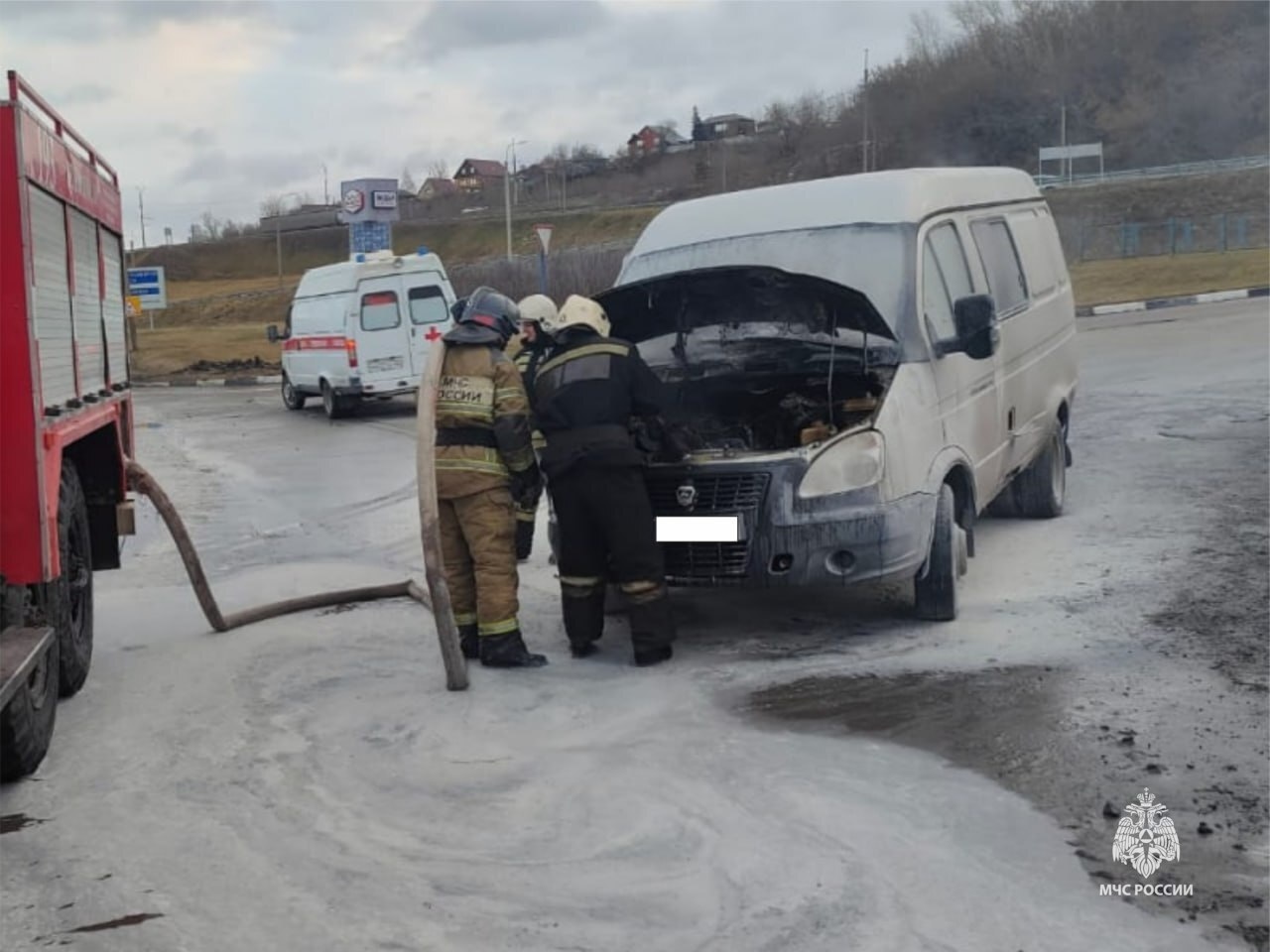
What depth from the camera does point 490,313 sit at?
6293 mm

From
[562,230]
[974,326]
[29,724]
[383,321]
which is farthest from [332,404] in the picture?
[562,230]

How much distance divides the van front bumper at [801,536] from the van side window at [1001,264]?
2210 millimetres

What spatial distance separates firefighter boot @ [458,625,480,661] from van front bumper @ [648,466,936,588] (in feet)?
3.59

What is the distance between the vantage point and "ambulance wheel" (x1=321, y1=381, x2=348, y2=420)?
2089 centimetres

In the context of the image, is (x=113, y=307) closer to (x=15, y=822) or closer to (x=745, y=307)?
(x=745, y=307)

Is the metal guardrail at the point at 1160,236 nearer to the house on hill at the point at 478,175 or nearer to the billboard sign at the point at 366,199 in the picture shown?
the billboard sign at the point at 366,199

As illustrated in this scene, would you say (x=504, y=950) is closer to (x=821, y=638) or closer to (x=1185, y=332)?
(x=821, y=638)

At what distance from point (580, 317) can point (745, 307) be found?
1.31m

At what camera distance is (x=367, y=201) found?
44375mm

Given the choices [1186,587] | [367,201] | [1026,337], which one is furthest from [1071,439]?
[367,201]

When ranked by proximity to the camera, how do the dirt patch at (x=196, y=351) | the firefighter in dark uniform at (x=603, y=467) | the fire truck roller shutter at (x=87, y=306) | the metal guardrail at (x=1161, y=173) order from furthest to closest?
1. the metal guardrail at (x=1161, y=173)
2. the dirt patch at (x=196, y=351)
3. the firefighter in dark uniform at (x=603, y=467)
4. the fire truck roller shutter at (x=87, y=306)

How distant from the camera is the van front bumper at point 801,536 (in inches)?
238

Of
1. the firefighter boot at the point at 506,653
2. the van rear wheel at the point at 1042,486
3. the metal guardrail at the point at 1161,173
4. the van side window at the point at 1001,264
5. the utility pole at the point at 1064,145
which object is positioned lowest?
the firefighter boot at the point at 506,653

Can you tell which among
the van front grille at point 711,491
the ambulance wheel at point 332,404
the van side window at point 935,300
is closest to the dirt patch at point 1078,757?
the van front grille at point 711,491
